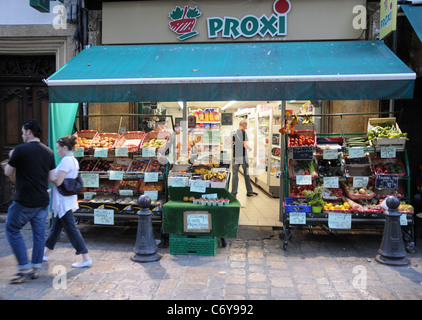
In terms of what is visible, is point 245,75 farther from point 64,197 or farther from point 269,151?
point 269,151

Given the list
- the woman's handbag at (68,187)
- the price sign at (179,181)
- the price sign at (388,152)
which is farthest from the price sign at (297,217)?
the woman's handbag at (68,187)

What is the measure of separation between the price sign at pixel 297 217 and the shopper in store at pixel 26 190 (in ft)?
12.9

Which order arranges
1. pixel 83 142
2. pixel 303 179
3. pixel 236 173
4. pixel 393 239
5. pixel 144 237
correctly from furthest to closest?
pixel 236 173 < pixel 83 142 < pixel 303 179 < pixel 144 237 < pixel 393 239

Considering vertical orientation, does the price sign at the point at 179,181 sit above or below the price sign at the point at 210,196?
above

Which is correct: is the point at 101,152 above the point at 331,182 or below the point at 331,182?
above

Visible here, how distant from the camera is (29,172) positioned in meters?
4.64

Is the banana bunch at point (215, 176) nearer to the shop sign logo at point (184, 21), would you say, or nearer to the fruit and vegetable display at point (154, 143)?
the fruit and vegetable display at point (154, 143)

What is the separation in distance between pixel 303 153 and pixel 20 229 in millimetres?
4663

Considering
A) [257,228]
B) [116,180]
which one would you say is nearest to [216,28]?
[116,180]

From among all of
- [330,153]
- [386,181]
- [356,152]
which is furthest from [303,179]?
[386,181]

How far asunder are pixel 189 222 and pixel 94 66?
3536 mm

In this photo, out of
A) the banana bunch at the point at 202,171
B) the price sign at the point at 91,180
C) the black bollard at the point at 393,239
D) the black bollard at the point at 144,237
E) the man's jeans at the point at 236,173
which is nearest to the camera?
the black bollard at the point at 393,239

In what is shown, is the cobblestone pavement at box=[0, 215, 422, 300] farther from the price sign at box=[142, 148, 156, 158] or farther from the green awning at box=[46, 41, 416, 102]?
the green awning at box=[46, 41, 416, 102]

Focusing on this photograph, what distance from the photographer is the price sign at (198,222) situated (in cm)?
580
